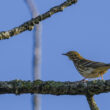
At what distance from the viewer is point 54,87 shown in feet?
15.3

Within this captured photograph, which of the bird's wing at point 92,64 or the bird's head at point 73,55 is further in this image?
the bird's head at point 73,55

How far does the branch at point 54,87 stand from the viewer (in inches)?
182

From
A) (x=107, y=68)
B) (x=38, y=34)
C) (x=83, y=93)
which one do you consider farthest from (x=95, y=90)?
(x=107, y=68)

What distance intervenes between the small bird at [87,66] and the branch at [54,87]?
3.04m

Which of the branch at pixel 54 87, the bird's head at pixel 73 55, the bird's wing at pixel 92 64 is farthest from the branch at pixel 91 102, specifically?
the bird's head at pixel 73 55

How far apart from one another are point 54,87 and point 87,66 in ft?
13.9

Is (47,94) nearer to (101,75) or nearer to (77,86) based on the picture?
(77,86)

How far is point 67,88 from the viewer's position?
15.4ft

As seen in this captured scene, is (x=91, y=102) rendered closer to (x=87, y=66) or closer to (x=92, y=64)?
(x=92, y=64)

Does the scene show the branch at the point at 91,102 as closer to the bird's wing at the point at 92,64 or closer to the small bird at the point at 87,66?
the small bird at the point at 87,66

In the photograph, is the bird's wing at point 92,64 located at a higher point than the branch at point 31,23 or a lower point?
higher

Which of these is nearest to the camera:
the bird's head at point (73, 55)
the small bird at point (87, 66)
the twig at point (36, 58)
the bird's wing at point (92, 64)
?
the twig at point (36, 58)

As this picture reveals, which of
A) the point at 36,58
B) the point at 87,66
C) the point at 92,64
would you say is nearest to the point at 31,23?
the point at 36,58

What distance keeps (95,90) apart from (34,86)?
102 cm
